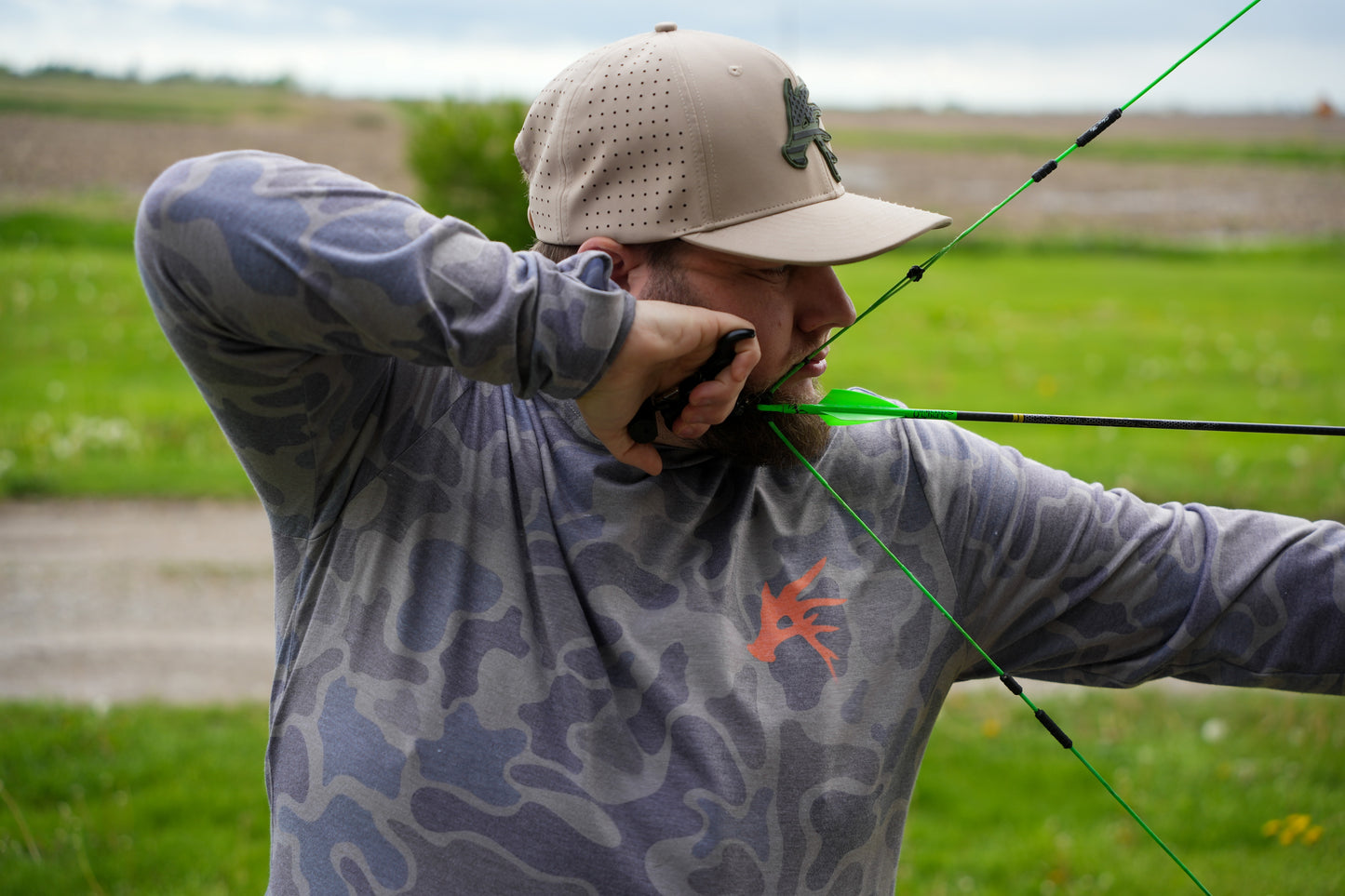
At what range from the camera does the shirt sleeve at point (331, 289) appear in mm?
1105

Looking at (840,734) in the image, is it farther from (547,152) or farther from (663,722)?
(547,152)

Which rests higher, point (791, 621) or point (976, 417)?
point (976, 417)

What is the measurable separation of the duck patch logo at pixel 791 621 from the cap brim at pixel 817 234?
366 mm

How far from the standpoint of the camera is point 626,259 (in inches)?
52.4

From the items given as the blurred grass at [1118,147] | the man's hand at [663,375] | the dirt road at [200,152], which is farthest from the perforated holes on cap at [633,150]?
the blurred grass at [1118,147]

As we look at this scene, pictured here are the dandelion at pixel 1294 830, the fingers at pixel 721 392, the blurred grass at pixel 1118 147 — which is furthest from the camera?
the blurred grass at pixel 1118 147

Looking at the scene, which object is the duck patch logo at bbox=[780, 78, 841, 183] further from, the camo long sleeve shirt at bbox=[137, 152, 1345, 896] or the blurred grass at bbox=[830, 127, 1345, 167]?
the blurred grass at bbox=[830, 127, 1345, 167]

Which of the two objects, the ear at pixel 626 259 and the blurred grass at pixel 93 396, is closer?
the ear at pixel 626 259

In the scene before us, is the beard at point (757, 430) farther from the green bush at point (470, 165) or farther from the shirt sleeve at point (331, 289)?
the green bush at point (470, 165)

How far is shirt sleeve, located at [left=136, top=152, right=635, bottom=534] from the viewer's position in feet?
3.63

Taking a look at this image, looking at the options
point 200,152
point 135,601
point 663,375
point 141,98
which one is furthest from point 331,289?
point 141,98

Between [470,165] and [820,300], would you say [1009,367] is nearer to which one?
[470,165]

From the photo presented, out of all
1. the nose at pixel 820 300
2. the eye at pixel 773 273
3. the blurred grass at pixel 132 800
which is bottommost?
the blurred grass at pixel 132 800

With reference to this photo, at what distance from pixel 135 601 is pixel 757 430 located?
4.78 m
